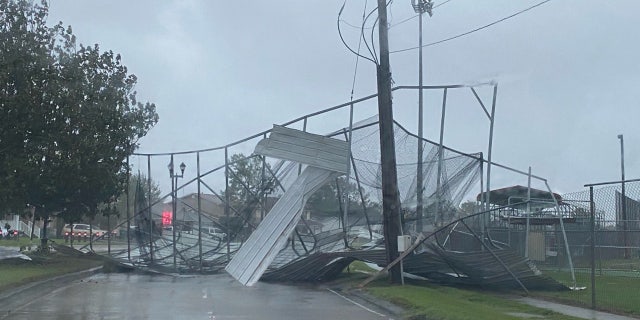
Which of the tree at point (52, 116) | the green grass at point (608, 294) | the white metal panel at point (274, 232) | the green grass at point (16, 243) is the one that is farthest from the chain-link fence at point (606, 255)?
the green grass at point (16, 243)

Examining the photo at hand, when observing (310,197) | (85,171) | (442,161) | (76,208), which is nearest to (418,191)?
(442,161)

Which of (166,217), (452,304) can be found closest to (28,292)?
(452,304)

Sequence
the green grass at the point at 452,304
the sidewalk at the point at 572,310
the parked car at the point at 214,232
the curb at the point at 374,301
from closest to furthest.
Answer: the green grass at the point at 452,304 → the sidewalk at the point at 572,310 → the curb at the point at 374,301 → the parked car at the point at 214,232

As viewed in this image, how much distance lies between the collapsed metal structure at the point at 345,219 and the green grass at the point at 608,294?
120 cm

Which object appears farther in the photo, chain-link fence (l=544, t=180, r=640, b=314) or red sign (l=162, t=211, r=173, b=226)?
red sign (l=162, t=211, r=173, b=226)

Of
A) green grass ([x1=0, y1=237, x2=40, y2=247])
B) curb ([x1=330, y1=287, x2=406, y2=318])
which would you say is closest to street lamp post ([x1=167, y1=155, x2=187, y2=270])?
curb ([x1=330, y1=287, x2=406, y2=318])

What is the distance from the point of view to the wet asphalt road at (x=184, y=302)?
17719mm

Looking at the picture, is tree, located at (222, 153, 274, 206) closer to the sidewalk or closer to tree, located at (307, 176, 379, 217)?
tree, located at (307, 176, 379, 217)

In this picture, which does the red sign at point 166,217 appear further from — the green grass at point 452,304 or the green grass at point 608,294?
the green grass at point 608,294

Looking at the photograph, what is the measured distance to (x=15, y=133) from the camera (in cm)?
3009

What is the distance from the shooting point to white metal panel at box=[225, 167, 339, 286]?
80.1ft

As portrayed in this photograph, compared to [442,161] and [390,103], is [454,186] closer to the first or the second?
[442,161]

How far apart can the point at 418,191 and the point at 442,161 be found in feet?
4.20

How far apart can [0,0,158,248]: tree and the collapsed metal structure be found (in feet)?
6.79
